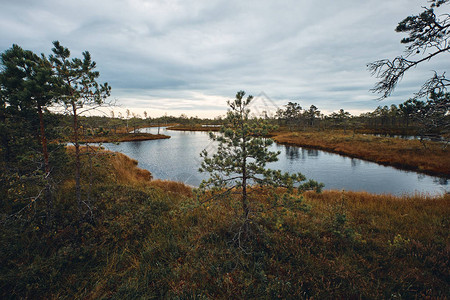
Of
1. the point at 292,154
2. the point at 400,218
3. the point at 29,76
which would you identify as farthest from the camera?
the point at 292,154

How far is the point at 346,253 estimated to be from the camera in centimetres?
498

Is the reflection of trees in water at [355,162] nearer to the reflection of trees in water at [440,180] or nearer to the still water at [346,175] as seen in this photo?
the still water at [346,175]

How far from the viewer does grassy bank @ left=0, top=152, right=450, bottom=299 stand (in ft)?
12.8

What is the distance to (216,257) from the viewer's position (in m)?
4.86

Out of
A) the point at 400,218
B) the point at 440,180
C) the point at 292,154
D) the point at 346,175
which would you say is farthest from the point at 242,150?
the point at 292,154

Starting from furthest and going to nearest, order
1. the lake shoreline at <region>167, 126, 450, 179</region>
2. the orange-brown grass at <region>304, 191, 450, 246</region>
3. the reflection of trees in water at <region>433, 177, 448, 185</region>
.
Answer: the lake shoreline at <region>167, 126, 450, 179</region> → the reflection of trees in water at <region>433, 177, 448, 185</region> → the orange-brown grass at <region>304, 191, 450, 246</region>

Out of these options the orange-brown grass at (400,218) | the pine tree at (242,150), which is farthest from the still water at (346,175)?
the pine tree at (242,150)

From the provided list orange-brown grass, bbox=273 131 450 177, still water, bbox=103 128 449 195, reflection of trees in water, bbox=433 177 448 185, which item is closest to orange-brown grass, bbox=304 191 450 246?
still water, bbox=103 128 449 195

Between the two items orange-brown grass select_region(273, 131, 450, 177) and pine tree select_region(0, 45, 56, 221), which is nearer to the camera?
pine tree select_region(0, 45, 56, 221)

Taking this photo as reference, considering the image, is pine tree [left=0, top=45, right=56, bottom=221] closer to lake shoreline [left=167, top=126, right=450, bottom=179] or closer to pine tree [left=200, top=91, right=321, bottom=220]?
pine tree [left=200, top=91, right=321, bottom=220]

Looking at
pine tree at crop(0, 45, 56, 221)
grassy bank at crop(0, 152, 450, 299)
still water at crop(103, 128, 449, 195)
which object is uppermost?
pine tree at crop(0, 45, 56, 221)

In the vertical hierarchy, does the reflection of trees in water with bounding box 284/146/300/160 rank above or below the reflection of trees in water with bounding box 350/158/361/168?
above

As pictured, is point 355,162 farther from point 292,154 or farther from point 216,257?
point 216,257

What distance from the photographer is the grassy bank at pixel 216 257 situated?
12.8 ft
